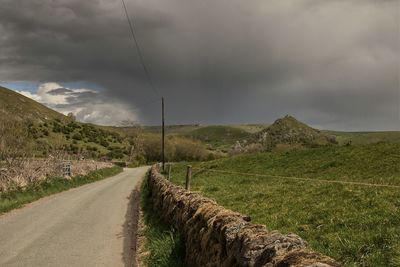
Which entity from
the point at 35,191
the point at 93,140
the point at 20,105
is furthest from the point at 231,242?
the point at 20,105

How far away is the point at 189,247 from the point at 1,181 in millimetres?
19578

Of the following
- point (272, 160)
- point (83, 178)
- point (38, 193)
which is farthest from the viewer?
point (83, 178)

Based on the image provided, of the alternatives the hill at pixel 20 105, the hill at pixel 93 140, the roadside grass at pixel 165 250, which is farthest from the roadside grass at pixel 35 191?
the hill at pixel 20 105

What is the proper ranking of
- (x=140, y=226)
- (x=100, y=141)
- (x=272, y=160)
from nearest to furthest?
(x=140, y=226)
(x=272, y=160)
(x=100, y=141)

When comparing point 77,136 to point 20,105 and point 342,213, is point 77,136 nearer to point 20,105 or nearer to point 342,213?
point 20,105

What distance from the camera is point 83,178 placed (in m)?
42.8

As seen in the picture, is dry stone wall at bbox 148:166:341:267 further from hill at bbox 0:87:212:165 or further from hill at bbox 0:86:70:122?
hill at bbox 0:86:70:122

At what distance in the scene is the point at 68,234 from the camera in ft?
49.5

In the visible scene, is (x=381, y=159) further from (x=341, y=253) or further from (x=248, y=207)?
(x=341, y=253)

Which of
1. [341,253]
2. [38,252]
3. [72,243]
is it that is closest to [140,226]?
[72,243]

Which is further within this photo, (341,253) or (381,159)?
(381,159)

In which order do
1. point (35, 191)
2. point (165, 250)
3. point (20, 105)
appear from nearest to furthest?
point (165, 250) → point (35, 191) → point (20, 105)

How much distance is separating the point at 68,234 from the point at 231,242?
958cm

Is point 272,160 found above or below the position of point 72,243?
above
